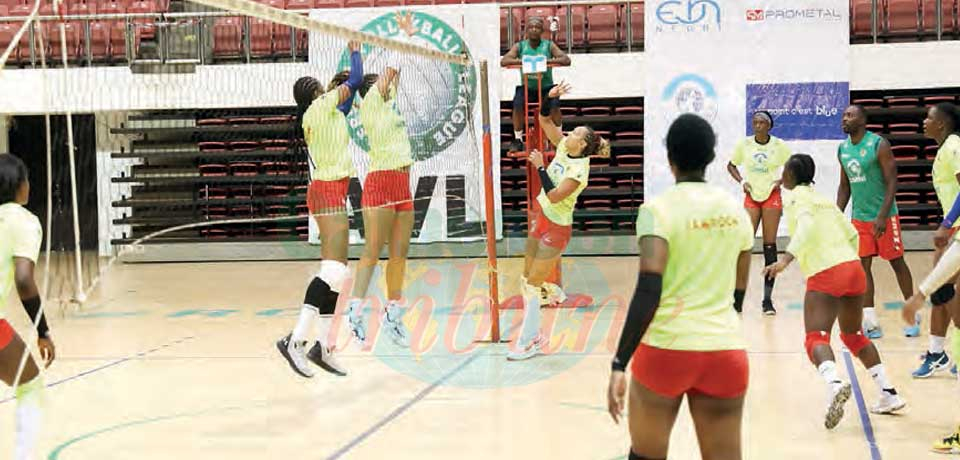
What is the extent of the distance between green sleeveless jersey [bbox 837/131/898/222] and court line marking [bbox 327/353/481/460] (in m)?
3.44

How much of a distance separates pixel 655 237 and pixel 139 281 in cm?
1378

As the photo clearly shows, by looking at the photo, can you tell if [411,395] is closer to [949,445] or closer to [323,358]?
[323,358]

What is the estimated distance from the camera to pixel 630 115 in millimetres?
18797

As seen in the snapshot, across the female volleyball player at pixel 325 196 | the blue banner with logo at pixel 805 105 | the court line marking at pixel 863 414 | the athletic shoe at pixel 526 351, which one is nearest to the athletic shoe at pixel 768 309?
the court line marking at pixel 863 414

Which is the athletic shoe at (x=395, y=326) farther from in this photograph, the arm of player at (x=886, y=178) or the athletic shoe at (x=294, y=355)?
the arm of player at (x=886, y=178)

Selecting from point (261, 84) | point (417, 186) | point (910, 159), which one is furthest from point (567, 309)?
point (910, 159)

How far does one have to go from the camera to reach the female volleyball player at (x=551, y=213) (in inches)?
347

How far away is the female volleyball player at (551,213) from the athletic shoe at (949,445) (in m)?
3.61

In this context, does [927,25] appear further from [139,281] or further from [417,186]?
[139,281]

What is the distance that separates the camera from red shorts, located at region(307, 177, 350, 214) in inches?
311

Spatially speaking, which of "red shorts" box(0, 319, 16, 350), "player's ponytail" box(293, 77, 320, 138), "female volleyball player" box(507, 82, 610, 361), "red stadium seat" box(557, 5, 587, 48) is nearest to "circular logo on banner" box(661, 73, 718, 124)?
"red stadium seat" box(557, 5, 587, 48)

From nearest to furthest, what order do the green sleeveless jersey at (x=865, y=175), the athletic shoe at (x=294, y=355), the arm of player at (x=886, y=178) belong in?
the athletic shoe at (x=294, y=355)
the arm of player at (x=886, y=178)
the green sleeveless jersey at (x=865, y=175)

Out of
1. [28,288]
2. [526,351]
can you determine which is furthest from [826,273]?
[28,288]

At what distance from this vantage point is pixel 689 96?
1628cm
